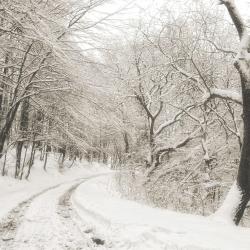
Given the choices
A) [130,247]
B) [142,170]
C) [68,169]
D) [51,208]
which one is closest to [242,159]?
[130,247]

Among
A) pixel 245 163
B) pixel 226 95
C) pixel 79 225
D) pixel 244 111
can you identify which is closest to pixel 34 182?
pixel 79 225

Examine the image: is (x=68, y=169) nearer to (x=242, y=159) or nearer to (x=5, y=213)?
(x=5, y=213)

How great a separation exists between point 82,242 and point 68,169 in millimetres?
39130

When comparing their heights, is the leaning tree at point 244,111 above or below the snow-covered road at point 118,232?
above

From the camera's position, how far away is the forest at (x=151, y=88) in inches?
380

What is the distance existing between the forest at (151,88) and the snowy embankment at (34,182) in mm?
2588

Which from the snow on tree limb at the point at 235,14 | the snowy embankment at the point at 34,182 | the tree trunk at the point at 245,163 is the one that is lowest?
the snowy embankment at the point at 34,182

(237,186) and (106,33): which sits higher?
(106,33)

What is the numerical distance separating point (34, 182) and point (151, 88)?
12.5 metres

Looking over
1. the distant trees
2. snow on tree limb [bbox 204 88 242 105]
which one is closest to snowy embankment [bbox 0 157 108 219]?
the distant trees

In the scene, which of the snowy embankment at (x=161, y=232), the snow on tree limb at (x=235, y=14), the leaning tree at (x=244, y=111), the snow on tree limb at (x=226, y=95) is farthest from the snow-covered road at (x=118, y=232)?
the snow on tree limb at (x=235, y=14)

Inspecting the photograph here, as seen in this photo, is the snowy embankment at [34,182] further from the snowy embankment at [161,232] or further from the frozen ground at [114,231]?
the snowy embankment at [161,232]

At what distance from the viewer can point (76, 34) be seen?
9.67m

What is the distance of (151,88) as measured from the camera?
22469 millimetres
